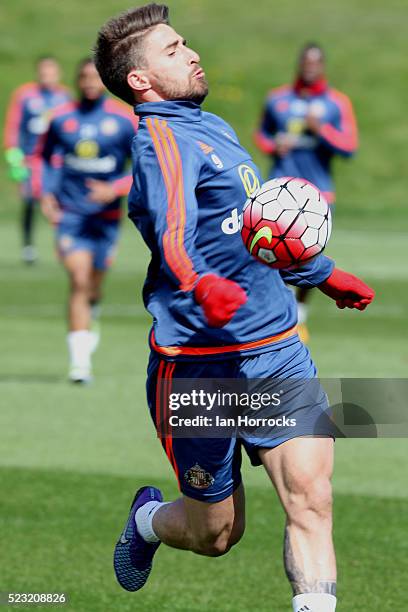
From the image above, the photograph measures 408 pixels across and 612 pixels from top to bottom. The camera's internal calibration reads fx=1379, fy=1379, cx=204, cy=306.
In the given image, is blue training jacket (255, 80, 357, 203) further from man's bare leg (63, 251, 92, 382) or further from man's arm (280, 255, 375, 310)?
man's arm (280, 255, 375, 310)

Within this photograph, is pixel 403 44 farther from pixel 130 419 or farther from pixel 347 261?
pixel 130 419

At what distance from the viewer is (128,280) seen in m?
19.5

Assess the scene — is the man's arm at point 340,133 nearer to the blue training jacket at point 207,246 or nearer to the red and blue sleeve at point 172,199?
the blue training jacket at point 207,246

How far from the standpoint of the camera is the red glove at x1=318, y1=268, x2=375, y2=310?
5.28 meters

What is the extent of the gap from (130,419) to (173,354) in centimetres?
512

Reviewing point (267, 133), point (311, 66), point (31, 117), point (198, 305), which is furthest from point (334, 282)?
point (31, 117)

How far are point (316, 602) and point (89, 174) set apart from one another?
7.97 meters

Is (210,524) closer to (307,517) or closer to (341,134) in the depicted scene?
(307,517)

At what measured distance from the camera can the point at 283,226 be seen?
16.4ft

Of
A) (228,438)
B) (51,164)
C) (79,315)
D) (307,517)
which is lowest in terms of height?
(79,315)

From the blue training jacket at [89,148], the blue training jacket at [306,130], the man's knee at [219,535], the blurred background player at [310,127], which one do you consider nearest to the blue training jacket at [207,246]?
the man's knee at [219,535]

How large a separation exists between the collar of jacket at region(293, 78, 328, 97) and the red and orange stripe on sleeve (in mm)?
10406

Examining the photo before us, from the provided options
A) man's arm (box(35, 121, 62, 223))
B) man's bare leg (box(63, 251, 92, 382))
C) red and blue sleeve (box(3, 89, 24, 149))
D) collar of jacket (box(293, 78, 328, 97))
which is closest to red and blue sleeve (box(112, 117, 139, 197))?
man's arm (box(35, 121, 62, 223))

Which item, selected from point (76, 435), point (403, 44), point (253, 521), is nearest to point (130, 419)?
point (76, 435)
